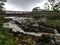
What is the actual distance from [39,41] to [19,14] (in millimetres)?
3816

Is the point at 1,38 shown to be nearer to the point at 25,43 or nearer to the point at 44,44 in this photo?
the point at 25,43

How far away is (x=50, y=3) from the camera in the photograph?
64.7 meters

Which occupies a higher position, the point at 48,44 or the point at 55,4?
the point at 48,44

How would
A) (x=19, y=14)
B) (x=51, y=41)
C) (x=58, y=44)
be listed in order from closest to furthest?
(x=51, y=41), (x=58, y=44), (x=19, y=14)

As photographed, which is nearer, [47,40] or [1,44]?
[1,44]

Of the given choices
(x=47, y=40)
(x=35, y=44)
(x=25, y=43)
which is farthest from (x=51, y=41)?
(x=25, y=43)

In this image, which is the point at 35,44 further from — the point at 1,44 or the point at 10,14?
the point at 10,14

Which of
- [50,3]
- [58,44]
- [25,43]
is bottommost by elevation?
[50,3]

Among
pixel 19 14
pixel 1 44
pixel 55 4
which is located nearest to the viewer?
pixel 1 44

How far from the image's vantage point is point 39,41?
16.2m

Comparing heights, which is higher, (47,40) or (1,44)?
(1,44)

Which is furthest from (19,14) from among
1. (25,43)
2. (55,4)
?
(55,4)

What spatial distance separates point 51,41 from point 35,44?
147cm

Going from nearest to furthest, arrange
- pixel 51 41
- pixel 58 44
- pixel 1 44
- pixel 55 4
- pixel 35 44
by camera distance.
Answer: pixel 1 44
pixel 35 44
pixel 51 41
pixel 58 44
pixel 55 4
